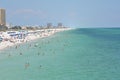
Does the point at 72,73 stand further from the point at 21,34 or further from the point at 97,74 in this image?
the point at 21,34

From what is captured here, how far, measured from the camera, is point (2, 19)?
196 metres

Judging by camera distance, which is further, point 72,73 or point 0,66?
point 0,66

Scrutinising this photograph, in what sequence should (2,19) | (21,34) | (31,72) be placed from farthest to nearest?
(2,19) < (21,34) < (31,72)

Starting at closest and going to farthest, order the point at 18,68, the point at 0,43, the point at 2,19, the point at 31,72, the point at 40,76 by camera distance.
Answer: the point at 40,76 < the point at 31,72 < the point at 18,68 < the point at 0,43 < the point at 2,19

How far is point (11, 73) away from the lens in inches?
1567

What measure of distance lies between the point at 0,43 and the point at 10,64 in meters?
30.9

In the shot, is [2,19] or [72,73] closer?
[72,73]

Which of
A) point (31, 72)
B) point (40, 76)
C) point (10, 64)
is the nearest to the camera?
point (40, 76)

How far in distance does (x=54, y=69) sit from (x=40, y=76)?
467 centimetres

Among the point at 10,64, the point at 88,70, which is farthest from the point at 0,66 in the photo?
the point at 88,70

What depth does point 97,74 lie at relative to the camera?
38.2m

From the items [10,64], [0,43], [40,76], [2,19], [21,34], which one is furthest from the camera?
[2,19]

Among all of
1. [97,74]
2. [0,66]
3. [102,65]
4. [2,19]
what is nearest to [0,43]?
[0,66]

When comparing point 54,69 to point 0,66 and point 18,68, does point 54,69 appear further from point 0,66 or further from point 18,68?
point 0,66
